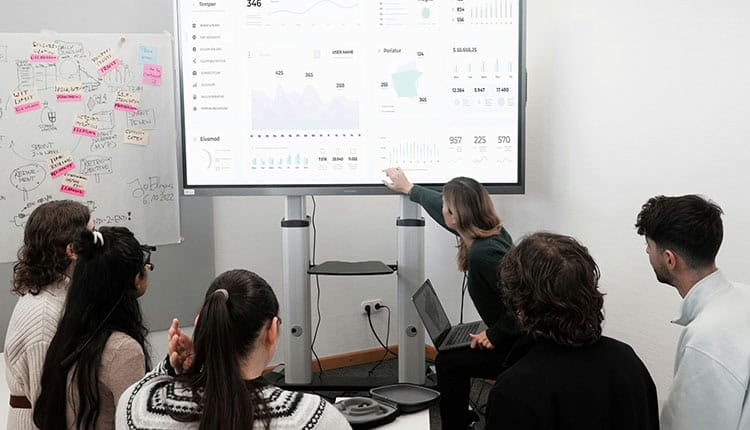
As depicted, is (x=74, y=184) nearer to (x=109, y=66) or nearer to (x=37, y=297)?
(x=109, y=66)

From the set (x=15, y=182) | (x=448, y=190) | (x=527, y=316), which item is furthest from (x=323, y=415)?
(x=15, y=182)

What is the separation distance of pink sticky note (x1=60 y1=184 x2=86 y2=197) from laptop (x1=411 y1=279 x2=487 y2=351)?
1.59 m

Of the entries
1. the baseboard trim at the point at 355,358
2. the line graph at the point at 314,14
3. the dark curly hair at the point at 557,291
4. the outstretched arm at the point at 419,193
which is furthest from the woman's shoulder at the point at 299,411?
the baseboard trim at the point at 355,358

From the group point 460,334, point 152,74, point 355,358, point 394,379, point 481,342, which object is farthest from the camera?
point 355,358

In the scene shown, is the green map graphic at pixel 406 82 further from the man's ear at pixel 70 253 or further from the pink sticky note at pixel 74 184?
the man's ear at pixel 70 253

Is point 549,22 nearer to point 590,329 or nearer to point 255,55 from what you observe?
point 255,55

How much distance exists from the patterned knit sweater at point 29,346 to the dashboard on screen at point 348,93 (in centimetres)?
135

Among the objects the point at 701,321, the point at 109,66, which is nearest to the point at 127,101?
the point at 109,66

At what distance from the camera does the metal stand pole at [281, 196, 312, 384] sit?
3.42 m

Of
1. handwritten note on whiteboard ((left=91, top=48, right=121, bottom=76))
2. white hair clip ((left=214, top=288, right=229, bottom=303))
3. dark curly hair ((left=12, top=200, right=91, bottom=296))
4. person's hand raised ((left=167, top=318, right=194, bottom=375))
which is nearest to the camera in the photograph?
white hair clip ((left=214, top=288, right=229, bottom=303))

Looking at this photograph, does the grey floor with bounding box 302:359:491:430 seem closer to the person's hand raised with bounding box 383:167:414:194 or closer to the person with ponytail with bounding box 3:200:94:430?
the person's hand raised with bounding box 383:167:414:194

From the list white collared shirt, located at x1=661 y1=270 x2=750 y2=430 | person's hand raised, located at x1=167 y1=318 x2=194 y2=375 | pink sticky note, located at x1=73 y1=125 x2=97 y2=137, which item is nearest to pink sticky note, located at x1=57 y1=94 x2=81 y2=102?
pink sticky note, located at x1=73 y1=125 x2=97 y2=137

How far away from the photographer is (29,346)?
198cm

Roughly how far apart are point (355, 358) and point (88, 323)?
2.74 m
